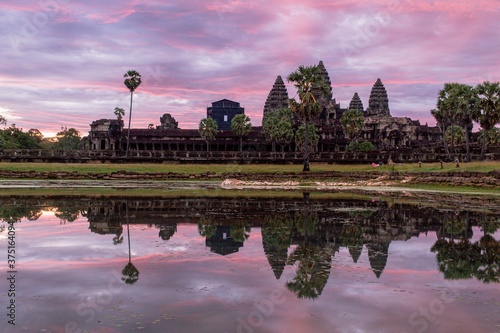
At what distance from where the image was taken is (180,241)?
15.6m

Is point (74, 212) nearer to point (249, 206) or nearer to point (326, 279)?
point (249, 206)

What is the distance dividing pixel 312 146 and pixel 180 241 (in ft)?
335

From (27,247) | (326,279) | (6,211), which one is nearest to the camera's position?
(326,279)

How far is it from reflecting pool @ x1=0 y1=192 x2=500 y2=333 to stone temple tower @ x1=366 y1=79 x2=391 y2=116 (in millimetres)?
147681

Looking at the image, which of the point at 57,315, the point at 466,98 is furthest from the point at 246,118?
the point at 57,315

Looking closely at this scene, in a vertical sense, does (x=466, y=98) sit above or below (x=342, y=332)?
above

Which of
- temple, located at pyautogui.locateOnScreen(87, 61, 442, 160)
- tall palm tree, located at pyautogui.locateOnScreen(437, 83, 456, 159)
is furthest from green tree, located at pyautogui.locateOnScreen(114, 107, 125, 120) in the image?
tall palm tree, located at pyautogui.locateOnScreen(437, 83, 456, 159)

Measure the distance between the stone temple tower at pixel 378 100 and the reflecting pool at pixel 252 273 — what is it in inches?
5814

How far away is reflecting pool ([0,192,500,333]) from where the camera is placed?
8.25 metres

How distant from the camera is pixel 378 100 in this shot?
166750 mm

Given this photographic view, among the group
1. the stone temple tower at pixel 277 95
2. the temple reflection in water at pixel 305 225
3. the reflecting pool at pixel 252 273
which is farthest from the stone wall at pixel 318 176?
the stone temple tower at pixel 277 95

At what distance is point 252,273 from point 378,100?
162 m

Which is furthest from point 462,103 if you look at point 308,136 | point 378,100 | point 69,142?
point 69,142

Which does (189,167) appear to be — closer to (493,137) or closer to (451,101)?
(451,101)
